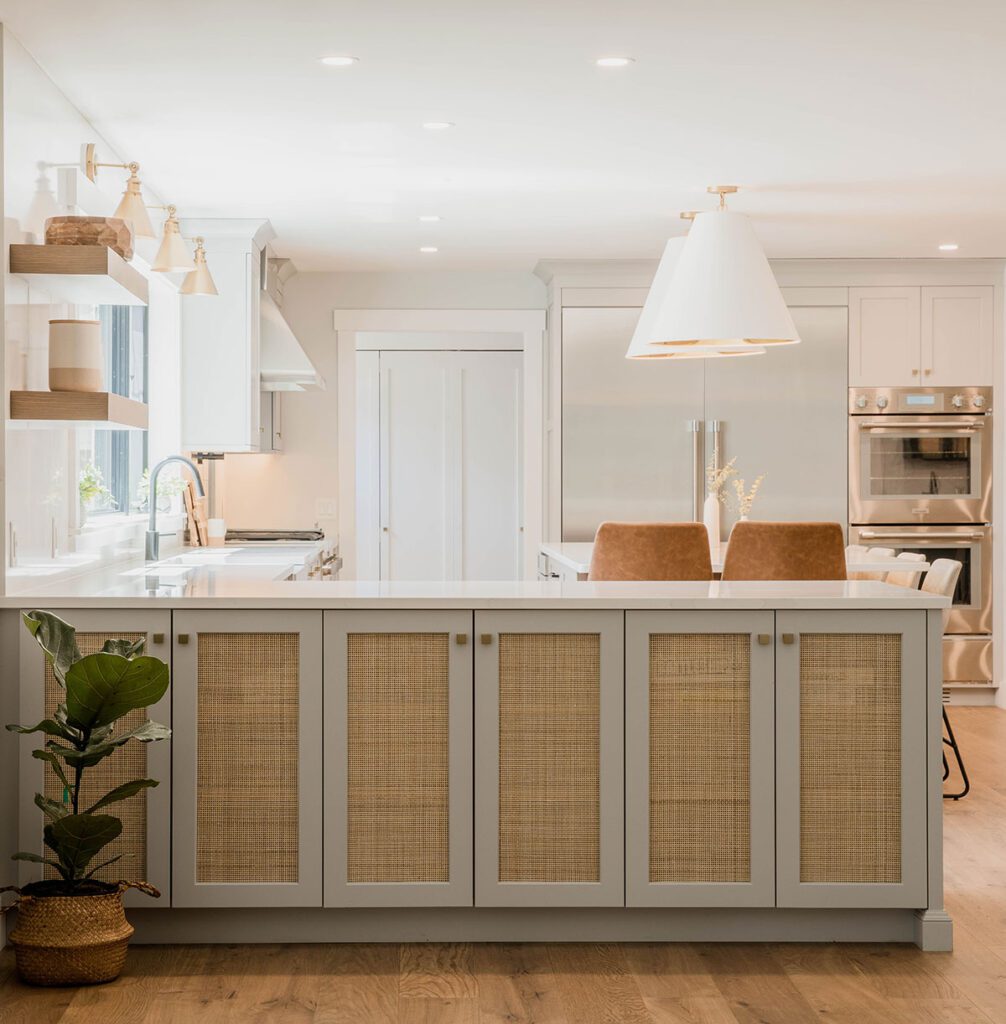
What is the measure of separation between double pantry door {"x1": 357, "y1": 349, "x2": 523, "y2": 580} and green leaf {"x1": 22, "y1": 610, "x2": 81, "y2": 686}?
15.7 feet

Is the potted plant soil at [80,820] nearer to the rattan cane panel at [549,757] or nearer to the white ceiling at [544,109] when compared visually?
the rattan cane panel at [549,757]

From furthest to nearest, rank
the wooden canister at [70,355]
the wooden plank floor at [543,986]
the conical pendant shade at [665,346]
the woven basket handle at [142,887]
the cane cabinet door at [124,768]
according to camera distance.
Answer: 1. the conical pendant shade at [665,346]
2. the wooden canister at [70,355]
3. the cane cabinet door at [124,768]
4. the woven basket handle at [142,887]
5. the wooden plank floor at [543,986]

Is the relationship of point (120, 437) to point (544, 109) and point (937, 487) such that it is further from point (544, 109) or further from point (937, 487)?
point (937, 487)

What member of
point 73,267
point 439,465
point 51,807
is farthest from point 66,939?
point 439,465

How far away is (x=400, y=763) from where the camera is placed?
3256 mm

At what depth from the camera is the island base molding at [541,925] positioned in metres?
3.29

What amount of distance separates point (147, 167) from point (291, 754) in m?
2.55

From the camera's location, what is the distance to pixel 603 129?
14.2 ft

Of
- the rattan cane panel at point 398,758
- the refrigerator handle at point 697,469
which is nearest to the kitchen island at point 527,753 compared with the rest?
the rattan cane panel at point 398,758

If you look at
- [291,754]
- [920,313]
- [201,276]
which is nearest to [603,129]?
[201,276]

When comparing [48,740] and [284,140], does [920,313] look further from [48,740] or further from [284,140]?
[48,740]

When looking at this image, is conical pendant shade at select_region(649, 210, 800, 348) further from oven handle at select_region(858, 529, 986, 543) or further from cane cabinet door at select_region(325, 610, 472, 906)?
oven handle at select_region(858, 529, 986, 543)

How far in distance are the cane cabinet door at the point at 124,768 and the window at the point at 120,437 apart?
4.14 ft

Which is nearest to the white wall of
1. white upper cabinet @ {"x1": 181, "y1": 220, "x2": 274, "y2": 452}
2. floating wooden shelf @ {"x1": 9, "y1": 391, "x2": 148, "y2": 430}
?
white upper cabinet @ {"x1": 181, "y1": 220, "x2": 274, "y2": 452}
